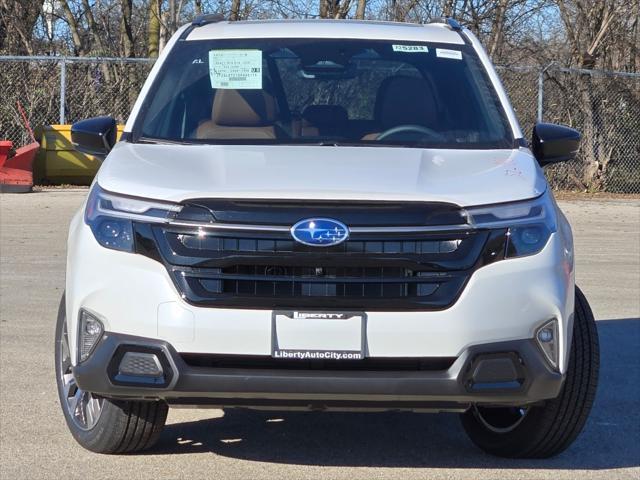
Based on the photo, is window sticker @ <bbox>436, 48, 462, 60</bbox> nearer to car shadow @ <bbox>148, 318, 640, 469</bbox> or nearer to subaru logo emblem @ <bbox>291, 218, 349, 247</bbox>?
car shadow @ <bbox>148, 318, 640, 469</bbox>

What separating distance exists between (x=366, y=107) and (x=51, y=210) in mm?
11671

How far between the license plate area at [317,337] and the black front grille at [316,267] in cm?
5

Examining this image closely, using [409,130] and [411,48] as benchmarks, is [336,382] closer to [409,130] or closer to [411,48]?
[409,130]

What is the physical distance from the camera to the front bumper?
4352mm

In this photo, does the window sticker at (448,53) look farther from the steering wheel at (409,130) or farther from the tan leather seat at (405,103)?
the steering wheel at (409,130)

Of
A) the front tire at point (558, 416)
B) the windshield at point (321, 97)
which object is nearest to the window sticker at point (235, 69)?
the windshield at point (321, 97)

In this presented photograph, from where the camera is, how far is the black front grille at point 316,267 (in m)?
4.36

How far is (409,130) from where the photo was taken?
5.64 metres

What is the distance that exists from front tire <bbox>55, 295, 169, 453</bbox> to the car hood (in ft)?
2.78

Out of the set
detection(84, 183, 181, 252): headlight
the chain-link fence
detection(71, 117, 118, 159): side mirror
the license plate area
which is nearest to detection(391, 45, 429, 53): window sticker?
detection(71, 117, 118, 159): side mirror

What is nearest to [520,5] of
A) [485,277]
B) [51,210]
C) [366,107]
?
[51,210]

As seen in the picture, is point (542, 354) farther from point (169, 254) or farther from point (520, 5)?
point (520, 5)

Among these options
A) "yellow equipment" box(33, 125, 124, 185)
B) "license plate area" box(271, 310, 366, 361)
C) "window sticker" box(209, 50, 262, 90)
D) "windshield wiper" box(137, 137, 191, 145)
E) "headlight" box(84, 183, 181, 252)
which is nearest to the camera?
"license plate area" box(271, 310, 366, 361)

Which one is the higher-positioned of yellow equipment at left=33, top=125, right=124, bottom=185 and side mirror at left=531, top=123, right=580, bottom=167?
side mirror at left=531, top=123, right=580, bottom=167
